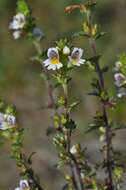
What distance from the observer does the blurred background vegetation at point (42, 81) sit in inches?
211

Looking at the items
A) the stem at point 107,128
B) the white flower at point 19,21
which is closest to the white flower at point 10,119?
the stem at point 107,128

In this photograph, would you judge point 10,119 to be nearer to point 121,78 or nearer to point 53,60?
point 53,60

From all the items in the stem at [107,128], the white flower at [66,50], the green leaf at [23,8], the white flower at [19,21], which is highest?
the green leaf at [23,8]

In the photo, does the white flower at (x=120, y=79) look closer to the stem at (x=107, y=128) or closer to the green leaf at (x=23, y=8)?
the stem at (x=107, y=128)

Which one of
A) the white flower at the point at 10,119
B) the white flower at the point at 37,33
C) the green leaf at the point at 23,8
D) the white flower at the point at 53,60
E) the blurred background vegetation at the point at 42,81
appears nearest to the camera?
the white flower at the point at 53,60

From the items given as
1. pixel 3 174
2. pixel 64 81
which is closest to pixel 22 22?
pixel 64 81

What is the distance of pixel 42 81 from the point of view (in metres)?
5.97

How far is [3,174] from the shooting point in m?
5.37

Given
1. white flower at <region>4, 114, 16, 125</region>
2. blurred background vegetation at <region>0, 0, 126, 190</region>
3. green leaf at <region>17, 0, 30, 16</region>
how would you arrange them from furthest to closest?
blurred background vegetation at <region>0, 0, 126, 190</region> → green leaf at <region>17, 0, 30, 16</region> → white flower at <region>4, 114, 16, 125</region>

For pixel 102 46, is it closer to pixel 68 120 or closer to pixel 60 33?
pixel 60 33

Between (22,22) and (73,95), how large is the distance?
264 cm

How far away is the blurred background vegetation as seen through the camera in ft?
17.6

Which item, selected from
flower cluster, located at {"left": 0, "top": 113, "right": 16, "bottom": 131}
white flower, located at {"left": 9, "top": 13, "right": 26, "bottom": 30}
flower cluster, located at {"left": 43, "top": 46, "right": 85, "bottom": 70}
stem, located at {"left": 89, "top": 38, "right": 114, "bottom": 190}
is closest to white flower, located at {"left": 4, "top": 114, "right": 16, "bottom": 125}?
flower cluster, located at {"left": 0, "top": 113, "right": 16, "bottom": 131}

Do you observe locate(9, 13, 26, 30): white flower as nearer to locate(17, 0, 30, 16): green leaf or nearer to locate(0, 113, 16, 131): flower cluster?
locate(17, 0, 30, 16): green leaf
